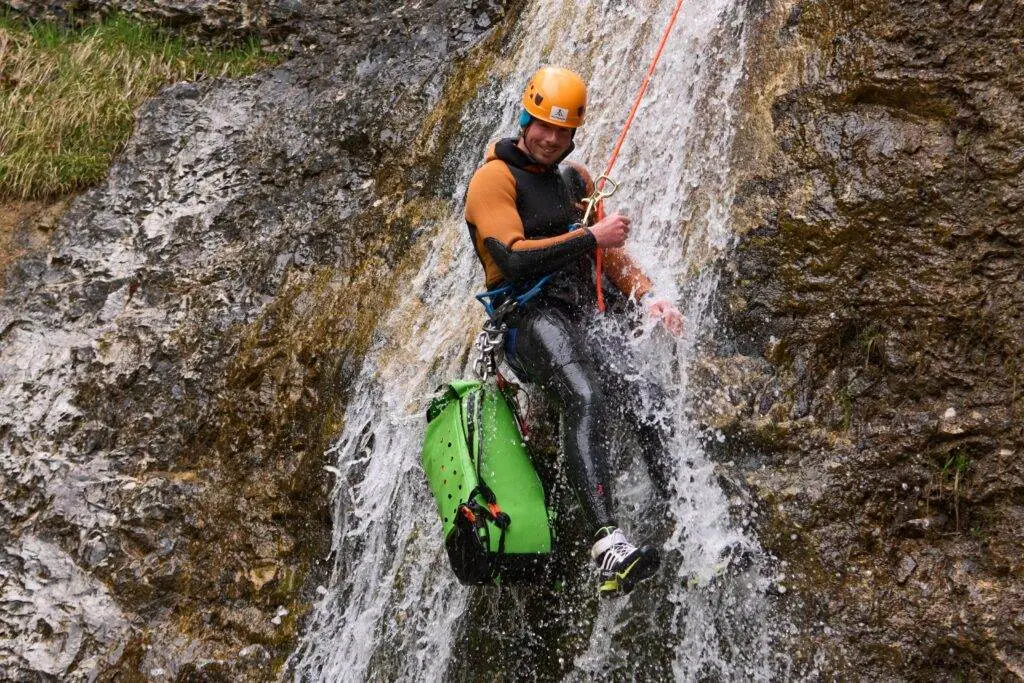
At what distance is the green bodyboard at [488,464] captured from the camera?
Result: 4.12 metres

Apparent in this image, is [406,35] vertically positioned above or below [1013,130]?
below

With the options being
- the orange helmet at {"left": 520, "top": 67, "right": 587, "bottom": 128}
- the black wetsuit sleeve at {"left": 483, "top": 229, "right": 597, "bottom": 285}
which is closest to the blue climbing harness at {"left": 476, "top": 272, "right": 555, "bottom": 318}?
the black wetsuit sleeve at {"left": 483, "top": 229, "right": 597, "bottom": 285}

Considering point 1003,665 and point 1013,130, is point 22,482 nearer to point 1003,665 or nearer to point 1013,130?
point 1003,665

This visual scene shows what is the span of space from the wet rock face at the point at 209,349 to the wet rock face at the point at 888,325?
2709 mm

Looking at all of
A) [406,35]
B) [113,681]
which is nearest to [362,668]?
[113,681]

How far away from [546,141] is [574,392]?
119cm

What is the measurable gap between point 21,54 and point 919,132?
312 inches

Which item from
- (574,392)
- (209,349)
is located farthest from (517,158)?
(209,349)

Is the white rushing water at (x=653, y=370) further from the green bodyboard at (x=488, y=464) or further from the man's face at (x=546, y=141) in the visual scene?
the man's face at (x=546, y=141)

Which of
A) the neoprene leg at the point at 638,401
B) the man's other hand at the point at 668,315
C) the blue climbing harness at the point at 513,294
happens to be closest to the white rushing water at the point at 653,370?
the neoprene leg at the point at 638,401

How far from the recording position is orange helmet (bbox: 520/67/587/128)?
13.8ft

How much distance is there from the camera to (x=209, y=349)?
21.0 ft

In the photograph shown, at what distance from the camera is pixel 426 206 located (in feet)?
22.4

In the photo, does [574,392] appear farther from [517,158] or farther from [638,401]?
[517,158]
